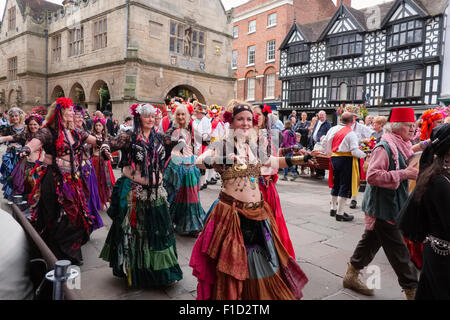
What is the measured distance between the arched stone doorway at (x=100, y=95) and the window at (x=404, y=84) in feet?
57.5

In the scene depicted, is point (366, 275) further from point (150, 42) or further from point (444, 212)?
point (150, 42)

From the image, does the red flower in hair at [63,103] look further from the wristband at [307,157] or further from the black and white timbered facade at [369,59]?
the black and white timbered facade at [369,59]

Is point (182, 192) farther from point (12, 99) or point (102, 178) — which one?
point (12, 99)

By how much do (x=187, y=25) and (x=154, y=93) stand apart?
5.12 meters

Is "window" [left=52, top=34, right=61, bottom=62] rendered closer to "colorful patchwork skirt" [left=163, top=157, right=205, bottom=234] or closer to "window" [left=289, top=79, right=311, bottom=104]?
"window" [left=289, top=79, right=311, bottom=104]

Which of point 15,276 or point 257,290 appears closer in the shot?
point 15,276

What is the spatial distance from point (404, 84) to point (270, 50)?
1331 cm

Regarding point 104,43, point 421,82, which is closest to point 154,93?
point 104,43

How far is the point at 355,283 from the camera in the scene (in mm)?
3348

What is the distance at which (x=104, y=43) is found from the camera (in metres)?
18.8

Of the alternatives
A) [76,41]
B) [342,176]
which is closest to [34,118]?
[342,176]

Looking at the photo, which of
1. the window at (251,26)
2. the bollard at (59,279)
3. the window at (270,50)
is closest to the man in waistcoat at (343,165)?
the bollard at (59,279)

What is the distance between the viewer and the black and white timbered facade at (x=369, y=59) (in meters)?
19.2

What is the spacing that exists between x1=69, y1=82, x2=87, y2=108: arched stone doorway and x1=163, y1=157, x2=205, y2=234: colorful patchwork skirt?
1858 centimetres
